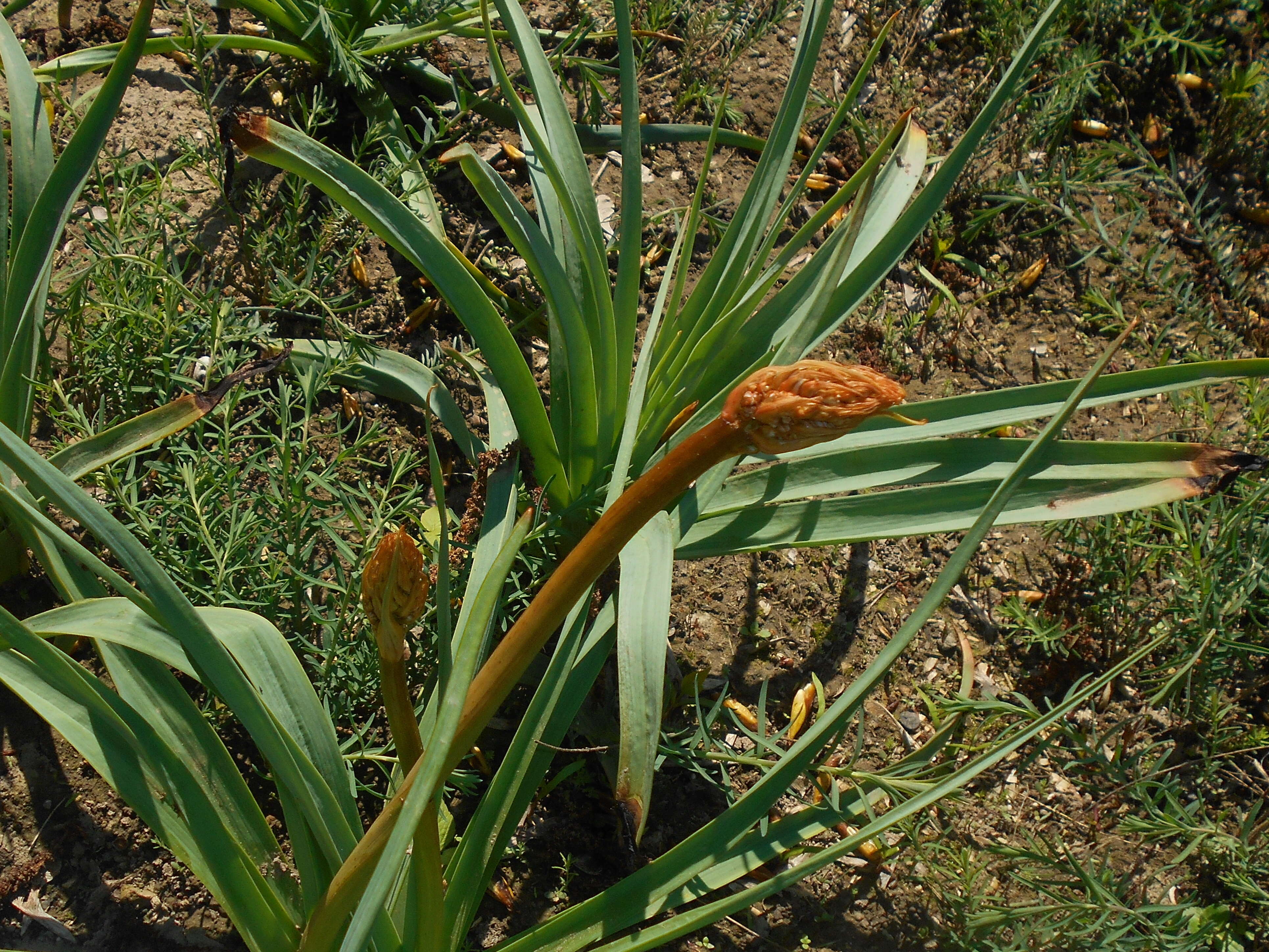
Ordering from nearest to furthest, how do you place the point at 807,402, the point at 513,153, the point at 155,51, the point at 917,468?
the point at 807,402
the point at 917,468
the point at 155,51
the point at 513,153

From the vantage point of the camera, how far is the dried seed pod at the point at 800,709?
2.06 meters

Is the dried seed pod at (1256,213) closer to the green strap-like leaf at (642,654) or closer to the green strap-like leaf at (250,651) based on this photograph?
the green strap-like leaf at (642,654)

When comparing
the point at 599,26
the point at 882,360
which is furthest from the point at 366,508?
the point at 599,26

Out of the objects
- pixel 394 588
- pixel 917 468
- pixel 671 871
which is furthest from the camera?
pixel 917 468

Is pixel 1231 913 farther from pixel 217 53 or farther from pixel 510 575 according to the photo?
pixel 217 53

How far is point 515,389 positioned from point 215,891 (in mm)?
1001

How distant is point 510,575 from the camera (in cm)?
180

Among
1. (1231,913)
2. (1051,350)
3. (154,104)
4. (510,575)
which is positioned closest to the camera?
(510,575)

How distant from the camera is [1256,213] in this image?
296cm

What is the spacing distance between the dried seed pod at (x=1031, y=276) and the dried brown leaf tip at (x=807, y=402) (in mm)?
2188

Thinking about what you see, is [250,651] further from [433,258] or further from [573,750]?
[433,258]

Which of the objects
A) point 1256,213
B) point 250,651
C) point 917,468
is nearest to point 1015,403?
point 917,468

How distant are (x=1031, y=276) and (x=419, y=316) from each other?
1.82 meters

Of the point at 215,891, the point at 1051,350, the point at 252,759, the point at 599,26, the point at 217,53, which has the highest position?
the point at 599,26
